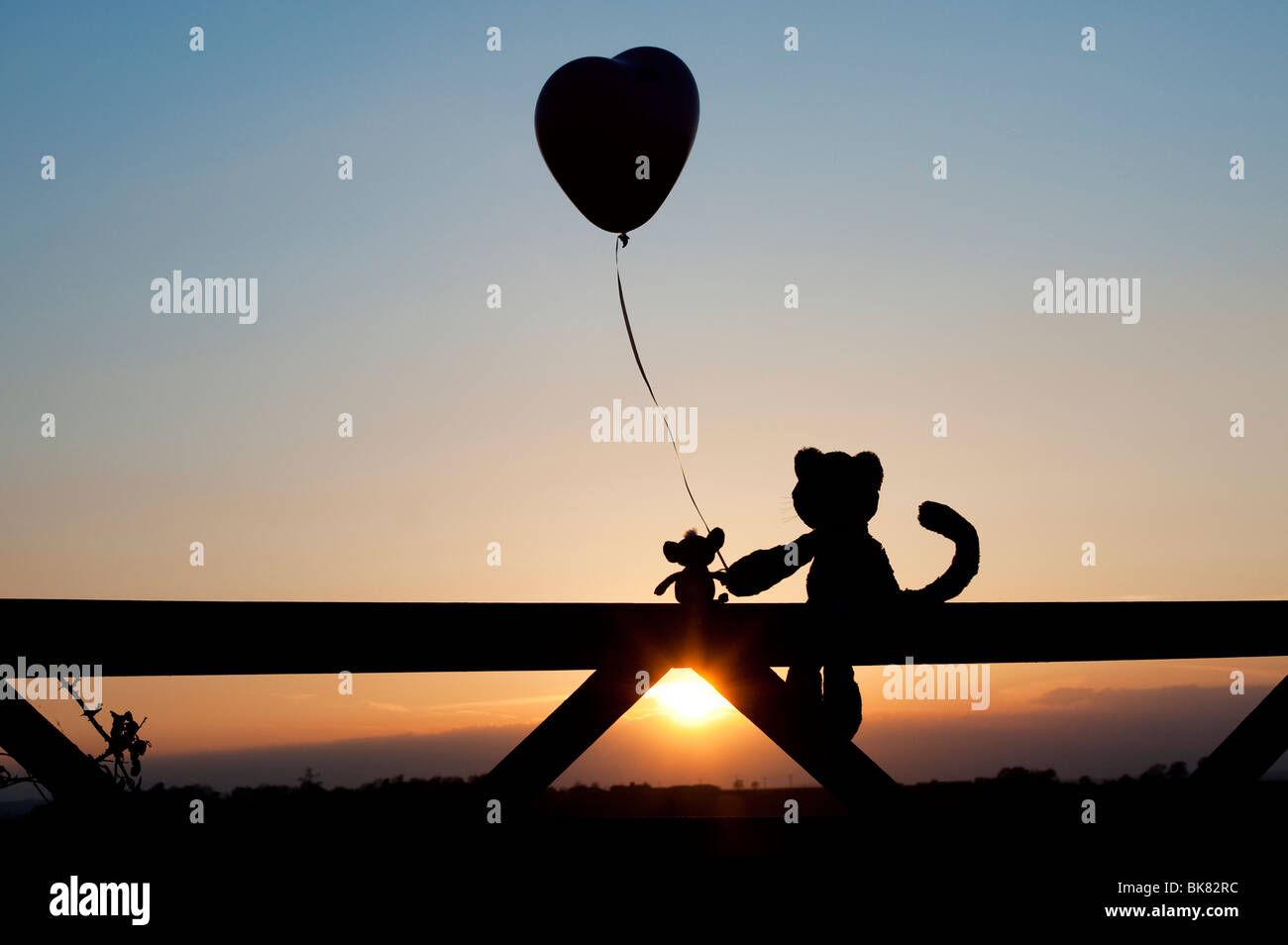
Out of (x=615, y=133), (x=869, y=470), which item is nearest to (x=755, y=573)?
(x=869, y=470)

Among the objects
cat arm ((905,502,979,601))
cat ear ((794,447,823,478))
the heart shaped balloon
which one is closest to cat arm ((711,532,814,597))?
cat arm ((905,502,979,601))

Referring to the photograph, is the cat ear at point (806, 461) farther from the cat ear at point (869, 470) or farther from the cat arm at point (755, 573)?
the cat arm at point (755, 573)

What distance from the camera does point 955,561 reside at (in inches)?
131

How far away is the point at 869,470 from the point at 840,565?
0.51 meters

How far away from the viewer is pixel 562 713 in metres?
2.62

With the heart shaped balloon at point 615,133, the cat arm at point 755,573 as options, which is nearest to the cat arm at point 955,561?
the cat arm at point 755,573

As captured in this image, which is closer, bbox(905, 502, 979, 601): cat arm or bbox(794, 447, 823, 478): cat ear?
bbox(905, 502, 979, 601): cat arm

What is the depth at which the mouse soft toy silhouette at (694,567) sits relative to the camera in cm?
286

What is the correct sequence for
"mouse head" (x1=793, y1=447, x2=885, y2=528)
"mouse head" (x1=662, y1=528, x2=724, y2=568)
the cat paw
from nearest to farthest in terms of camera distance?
"mouse head" (x1=662, y1=528, x2=724, y2=568) → the cat paw → "mouse head" (x1=793, y1=447, x2=885, y2=528)

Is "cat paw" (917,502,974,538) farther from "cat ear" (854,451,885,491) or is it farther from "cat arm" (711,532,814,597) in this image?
"cat ear" (854,451,885,491)

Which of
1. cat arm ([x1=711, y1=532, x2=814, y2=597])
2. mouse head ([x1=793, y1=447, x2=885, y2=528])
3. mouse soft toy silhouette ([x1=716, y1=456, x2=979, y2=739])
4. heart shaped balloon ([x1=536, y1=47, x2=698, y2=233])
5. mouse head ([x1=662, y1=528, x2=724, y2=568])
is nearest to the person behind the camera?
mouse soft toy silhouette ([x1=716, y1=456, x2=979, y2=739])

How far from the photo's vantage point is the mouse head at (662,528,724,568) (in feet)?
9.72

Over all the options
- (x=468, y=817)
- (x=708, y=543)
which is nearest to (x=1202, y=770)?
(x=708, y=543)
